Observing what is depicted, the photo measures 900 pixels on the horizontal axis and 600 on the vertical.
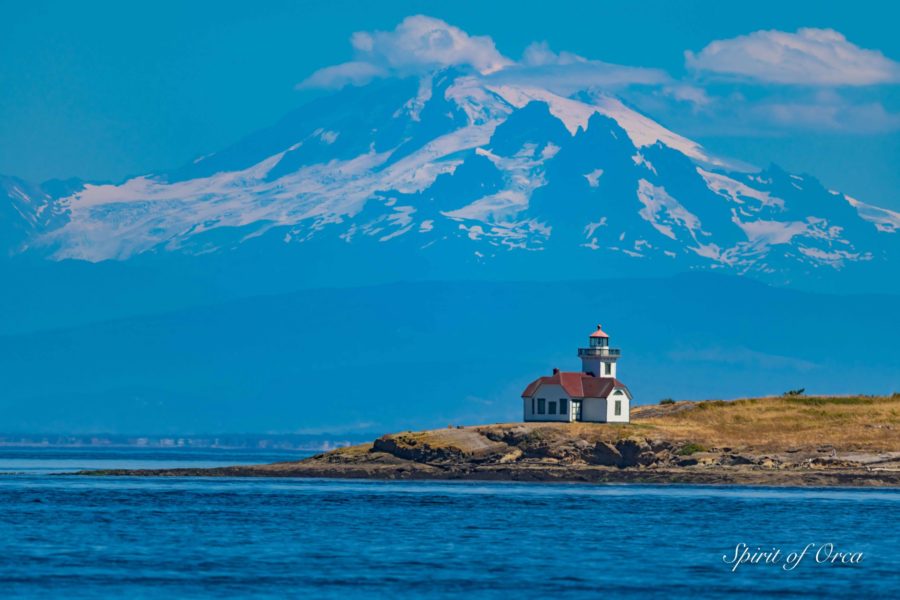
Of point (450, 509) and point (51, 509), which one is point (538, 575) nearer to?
point (450, 509)

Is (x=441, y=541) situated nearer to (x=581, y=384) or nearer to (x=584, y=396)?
(x=584, y=396)

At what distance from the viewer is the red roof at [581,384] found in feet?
461

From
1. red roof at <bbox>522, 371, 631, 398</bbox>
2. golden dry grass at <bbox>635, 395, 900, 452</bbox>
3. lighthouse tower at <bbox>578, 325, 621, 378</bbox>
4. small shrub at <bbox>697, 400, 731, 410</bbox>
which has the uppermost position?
lighthouse tower at <bbox>578, 325, 621, 378</bbox>

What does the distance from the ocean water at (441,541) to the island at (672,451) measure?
6.69m

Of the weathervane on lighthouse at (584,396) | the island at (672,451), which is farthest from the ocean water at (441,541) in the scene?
the weathervane on lighthouse at (584,396)

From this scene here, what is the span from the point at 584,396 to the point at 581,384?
147 centimetres

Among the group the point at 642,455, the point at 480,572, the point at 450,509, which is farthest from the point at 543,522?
the point at 642,455

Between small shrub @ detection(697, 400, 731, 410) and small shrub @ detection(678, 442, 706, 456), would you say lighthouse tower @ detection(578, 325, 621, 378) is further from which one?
small shrub @ detection(678, 442, 706, 456)

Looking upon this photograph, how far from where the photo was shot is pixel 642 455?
13250cm

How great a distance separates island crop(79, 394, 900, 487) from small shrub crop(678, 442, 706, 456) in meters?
0.14

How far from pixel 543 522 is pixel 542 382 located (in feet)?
156

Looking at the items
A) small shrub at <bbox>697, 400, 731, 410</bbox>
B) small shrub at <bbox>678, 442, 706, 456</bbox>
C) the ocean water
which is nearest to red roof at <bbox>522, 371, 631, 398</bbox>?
small shrub at <bbox>697, 400, 731, 410</bbox>

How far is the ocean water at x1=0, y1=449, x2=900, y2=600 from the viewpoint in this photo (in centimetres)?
6981

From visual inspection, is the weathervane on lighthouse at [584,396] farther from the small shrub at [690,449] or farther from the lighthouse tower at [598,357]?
the small shrub at [690,449]
